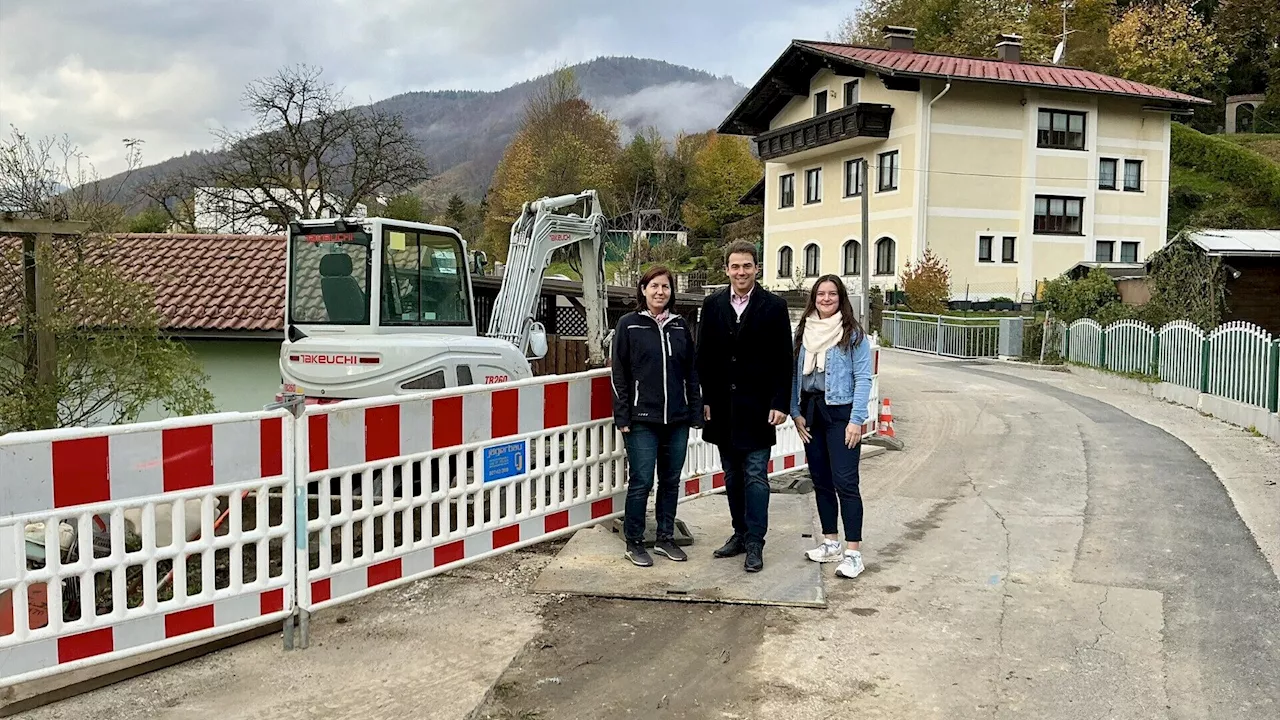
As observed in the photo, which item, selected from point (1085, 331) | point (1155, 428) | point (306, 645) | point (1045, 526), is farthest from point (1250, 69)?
point (306, 645)

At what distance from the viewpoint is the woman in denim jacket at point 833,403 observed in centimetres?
621

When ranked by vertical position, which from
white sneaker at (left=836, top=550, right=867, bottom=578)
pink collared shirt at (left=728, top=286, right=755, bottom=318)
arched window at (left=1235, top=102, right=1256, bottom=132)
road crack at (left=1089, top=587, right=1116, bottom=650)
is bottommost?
road crack at (left=1089, top=587, right=1116, bottom=650)

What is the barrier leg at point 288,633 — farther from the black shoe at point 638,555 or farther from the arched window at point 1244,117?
the arched window at point 1244,117

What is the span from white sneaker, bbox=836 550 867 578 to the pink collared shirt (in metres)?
1.73

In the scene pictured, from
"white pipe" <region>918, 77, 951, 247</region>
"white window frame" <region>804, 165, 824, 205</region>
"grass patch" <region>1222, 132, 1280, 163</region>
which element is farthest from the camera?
"grass patch" <region>1222, 132, 1280, 163</region>

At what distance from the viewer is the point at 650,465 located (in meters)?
6.45

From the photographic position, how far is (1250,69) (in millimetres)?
69062

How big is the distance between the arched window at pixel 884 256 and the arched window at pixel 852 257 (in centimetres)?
83

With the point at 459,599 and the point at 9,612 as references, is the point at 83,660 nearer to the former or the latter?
the point at 9,612

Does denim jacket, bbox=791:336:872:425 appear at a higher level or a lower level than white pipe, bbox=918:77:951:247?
lower

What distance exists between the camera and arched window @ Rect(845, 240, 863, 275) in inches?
1665

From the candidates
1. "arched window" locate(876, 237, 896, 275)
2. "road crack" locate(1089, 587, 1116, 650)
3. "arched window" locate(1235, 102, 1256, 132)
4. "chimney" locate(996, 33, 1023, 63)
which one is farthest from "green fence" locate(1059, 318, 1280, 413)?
"arched window" locate(1235, 102, 1256, 132)

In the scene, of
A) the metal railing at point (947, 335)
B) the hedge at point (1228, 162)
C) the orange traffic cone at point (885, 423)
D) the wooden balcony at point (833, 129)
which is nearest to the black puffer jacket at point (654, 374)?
the orange traffic cone at point (885, 423)

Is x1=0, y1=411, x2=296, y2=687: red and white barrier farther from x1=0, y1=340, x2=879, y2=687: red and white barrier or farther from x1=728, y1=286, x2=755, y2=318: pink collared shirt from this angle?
x1=728, y1=286, x2=755, y2=318: pink collared shirt
